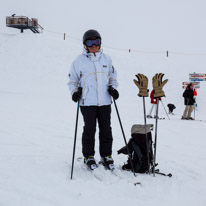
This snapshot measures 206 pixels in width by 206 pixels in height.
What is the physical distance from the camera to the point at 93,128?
11.7 feet

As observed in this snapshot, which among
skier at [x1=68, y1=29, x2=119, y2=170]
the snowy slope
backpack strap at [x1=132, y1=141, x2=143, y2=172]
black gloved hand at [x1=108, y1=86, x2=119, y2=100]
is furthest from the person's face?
the snowy slope

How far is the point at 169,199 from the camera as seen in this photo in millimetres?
2701

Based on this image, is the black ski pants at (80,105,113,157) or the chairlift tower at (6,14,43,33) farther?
the chairlift tower at (6,14,43,33)

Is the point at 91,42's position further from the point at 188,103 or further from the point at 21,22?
the point at 21,22

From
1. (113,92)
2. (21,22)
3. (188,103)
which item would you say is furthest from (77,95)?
(21,22)

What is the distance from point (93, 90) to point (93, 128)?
587 mm

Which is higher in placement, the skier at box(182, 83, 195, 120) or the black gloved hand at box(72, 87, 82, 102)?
the black gloved hand at box(72, 87, 82, 102)

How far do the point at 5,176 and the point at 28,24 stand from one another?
32.3 meters

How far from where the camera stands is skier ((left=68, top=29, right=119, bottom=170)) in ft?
11.4

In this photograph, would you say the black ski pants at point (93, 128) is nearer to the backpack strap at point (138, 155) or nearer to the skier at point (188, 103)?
the backpack strap at point (138, 155)

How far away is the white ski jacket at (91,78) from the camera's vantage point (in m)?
3.46

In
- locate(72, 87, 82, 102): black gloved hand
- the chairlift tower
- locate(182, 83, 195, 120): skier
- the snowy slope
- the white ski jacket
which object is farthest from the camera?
the chairlift tower

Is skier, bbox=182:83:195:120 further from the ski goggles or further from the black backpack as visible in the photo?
the ski goggles

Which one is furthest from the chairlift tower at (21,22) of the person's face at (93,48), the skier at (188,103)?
the person's face at (93,48)
